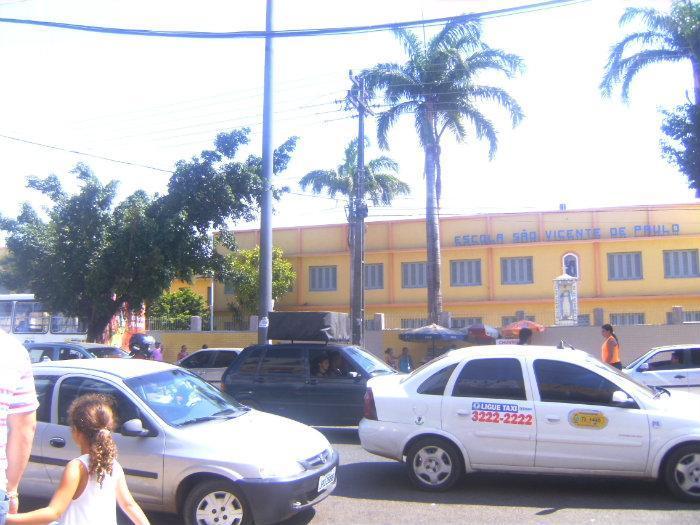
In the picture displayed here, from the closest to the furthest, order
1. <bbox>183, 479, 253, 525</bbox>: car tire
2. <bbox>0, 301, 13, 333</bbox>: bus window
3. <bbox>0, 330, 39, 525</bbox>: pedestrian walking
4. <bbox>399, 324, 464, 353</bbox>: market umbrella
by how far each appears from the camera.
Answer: <bbox>0, 330, 39, 525</bbox>: pedestrian walking → <bbox>183, 479, 253, 525</bbox>: car tire → <bbox>399, 324, 464, 353</bbox>: market umbrella → <bbox>0, 301, 13, 333</bbox>: bus window

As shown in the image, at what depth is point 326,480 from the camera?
6852 mm

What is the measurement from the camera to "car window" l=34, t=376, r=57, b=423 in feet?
23.3

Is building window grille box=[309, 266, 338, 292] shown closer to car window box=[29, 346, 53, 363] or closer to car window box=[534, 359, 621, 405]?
car window box=[29, 346, 53, 363]

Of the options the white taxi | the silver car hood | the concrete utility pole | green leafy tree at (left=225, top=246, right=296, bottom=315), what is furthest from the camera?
green leafy tree at (left=225, top=246, right=296, bottom=315)

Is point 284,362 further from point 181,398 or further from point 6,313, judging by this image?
point 6,313

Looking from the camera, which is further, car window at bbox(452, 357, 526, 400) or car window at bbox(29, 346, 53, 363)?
car window at bbox(29, 346, 53, 363)

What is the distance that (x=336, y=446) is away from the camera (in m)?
11.0

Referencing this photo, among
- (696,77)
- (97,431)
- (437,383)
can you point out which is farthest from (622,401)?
(696,77)

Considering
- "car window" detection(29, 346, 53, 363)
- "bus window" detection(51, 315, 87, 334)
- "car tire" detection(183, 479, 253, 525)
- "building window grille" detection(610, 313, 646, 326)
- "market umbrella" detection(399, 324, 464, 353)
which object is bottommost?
"car tire" detection(183, 479, 253, 525)

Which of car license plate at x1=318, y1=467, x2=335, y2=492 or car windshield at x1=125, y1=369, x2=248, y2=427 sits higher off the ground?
car windshield at x1=125, y1=369, x2=248, y2=427

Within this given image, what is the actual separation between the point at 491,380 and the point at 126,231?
13570 millimetres

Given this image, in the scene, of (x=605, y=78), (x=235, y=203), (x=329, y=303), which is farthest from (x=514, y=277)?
(x=235, y=203)

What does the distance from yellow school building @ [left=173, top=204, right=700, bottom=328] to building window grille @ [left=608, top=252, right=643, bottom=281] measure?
Result: 0.05 metres

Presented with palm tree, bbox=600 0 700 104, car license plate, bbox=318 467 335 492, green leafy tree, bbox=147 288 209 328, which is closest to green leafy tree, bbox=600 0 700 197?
palm tree, bbox=600 0 700 104
